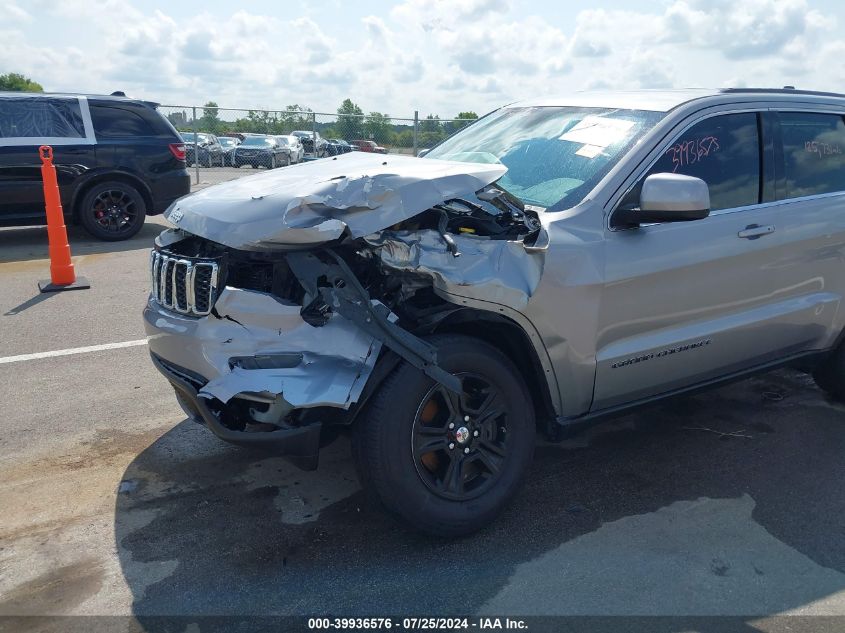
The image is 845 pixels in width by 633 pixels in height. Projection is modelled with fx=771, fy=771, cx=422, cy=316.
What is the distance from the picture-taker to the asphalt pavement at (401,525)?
292cm

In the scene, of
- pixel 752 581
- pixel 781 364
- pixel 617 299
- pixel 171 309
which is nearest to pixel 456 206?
pixel 617 299

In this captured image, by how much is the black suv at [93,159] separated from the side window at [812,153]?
8.55 m

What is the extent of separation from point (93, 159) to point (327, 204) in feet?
27.1

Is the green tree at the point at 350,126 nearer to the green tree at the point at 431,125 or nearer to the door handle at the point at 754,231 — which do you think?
the green tree at the point at 431,125

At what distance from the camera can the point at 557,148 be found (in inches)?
155

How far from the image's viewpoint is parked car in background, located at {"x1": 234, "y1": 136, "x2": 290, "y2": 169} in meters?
25.7

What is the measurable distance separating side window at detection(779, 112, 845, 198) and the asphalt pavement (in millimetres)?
1416

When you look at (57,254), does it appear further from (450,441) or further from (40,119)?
(450,441)

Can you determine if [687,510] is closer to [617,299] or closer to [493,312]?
[617,299]

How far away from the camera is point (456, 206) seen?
10.8 feet

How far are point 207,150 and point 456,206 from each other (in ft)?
67.5

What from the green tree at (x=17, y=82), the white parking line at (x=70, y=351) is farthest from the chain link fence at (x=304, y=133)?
the green tree at (x=17, y=82)

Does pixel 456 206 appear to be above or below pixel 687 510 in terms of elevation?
above

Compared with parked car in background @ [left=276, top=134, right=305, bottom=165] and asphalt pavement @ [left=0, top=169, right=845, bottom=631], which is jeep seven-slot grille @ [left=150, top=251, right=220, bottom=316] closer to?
asphalt pavement @ [left=0, top=169, right=845, bottom=631]
